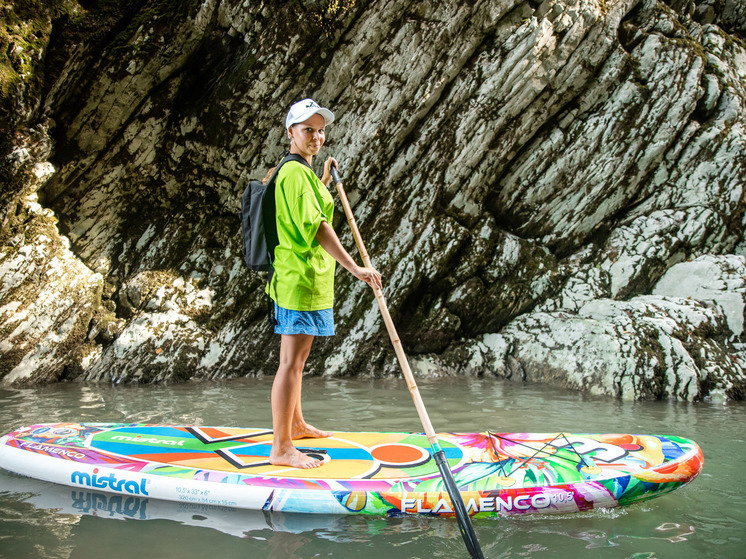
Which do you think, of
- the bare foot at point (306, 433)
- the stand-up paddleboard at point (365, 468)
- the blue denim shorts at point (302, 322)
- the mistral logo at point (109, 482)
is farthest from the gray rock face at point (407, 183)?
the blue denim shorts at point (302, 322)

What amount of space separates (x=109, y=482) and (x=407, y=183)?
649 cm

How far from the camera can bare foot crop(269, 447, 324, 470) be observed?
3541 mm

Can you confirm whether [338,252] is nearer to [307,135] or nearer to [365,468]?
[307,135]

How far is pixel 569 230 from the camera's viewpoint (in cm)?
926

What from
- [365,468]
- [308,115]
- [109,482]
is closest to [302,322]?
[365,468]

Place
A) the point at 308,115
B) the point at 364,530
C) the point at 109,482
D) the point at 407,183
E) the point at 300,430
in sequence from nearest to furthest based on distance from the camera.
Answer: the point at 364,530 < the point at 109,482 < the point at 308,115 < the point at 300,430 < the point at 407,183

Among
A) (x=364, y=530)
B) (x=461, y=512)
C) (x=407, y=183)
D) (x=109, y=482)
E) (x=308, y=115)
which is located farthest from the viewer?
(x=407, y=183)

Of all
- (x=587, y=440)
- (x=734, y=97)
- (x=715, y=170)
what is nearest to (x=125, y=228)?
(x=587, y=440)

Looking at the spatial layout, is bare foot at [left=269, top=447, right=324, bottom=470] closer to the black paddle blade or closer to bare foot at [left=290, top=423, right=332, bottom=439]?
bare foot at [left=290, top=423, right=332, bottom=439]

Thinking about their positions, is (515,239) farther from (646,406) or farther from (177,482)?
(177,482)

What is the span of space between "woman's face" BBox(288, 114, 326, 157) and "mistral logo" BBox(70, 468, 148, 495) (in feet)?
8.01

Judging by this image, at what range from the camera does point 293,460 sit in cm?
356

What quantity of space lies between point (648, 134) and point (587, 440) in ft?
23.8

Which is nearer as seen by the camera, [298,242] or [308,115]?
[298,242]
